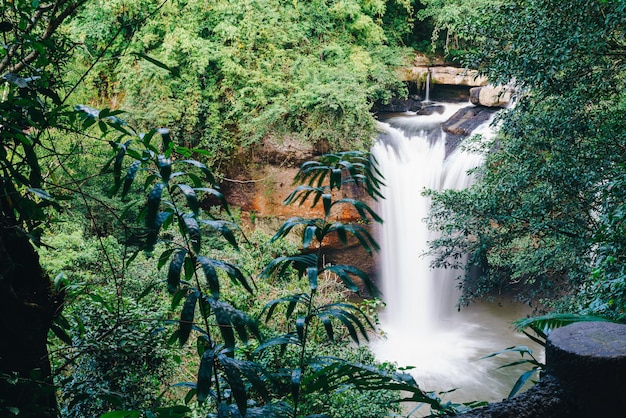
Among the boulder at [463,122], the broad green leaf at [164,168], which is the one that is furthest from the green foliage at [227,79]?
the broad green leaf at [164,168]

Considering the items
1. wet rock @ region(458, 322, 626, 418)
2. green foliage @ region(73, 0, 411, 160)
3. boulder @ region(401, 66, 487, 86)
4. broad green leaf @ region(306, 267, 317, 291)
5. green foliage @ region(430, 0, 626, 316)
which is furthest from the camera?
boulder @ region(401, 66, 487, 86)

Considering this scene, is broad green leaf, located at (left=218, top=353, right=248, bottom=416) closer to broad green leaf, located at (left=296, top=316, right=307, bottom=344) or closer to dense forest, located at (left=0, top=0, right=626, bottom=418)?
dense forest, located at (left=0, top=0, right=626, bottom=418)

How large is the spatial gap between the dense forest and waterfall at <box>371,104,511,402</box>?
1.11 m

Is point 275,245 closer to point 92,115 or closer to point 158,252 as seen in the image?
point 158,252

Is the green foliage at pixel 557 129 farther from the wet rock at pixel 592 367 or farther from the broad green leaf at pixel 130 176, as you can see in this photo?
the broad green leaf at pixel 130 176

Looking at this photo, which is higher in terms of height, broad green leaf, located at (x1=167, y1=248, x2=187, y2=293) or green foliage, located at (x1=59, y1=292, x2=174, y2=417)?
broad green leaf, located at (x1=167, y1=248, x2=187, y2=293)

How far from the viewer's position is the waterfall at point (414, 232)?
39.1 feet

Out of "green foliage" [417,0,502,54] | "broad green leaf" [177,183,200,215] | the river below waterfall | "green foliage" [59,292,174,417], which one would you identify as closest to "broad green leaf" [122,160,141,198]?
"broad green leaf" [177,183,200,215]

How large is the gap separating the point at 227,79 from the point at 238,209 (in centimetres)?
309

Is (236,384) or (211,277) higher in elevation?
(211,277)

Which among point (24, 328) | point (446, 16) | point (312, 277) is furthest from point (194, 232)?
point (446, 16)

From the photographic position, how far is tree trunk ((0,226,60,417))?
→ 153 cm

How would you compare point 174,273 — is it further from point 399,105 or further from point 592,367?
point 399,105

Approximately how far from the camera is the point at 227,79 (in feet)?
37.6
